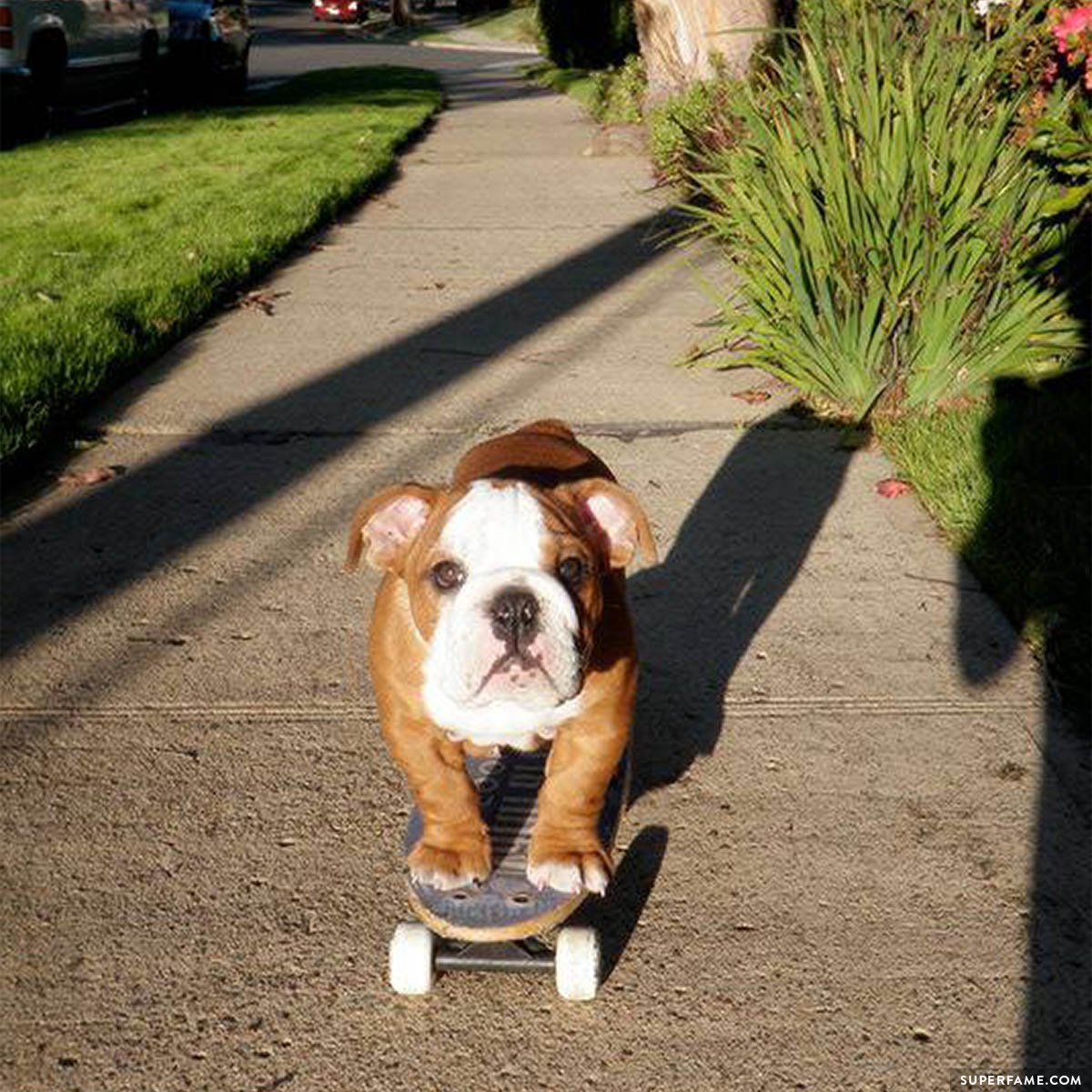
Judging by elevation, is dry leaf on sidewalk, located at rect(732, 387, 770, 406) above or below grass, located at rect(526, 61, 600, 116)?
below

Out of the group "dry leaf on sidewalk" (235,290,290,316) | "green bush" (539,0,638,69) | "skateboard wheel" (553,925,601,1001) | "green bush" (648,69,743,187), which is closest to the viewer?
"skateboard wheel" (553,925,601,1001)

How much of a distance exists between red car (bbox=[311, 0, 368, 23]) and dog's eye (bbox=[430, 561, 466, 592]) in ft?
198

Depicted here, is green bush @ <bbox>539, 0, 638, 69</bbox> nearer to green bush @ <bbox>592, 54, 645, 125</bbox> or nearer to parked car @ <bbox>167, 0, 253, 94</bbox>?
parked car @ <bbox>167, 0, 253, 94</bbox>

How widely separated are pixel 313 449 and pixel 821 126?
2.44 meters

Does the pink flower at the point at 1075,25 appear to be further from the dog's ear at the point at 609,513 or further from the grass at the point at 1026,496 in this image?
the dog's ear at the point at 609,513

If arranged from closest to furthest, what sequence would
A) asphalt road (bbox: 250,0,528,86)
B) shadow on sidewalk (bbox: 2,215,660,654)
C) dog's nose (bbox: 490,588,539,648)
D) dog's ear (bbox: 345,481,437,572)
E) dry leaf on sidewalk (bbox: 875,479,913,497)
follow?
dog's nose (bbox: 490,588,539,648)
dog's ear (bbox: 345,481,437,572)
shadow on sidewalk (bbox: 2,215,660,654)
dry leaf on sidewalk (bbox: 875,479,913,497)
asphalt road (bbox: 250,0,528,86)

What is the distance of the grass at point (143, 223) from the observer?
6934 mm

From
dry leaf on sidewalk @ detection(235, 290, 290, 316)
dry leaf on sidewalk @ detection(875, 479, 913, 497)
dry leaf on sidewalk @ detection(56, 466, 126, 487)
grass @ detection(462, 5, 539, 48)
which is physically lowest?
dry leaf on sidewalk @ detection(875, 479, 913, 497)

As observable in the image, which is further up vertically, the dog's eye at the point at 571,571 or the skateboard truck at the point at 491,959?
the dog's eye at the point at 571,571

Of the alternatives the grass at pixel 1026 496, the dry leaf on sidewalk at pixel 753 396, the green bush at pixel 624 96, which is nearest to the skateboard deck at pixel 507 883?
the grass at pixel 1026 496

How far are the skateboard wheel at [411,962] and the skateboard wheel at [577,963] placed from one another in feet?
0.78

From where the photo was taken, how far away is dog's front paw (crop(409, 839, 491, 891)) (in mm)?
3121

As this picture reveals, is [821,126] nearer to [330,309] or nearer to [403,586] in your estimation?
[330,309]

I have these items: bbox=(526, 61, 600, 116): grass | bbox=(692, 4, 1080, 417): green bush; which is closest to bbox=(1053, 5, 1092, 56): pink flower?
bbox=(692, 4, 1080, 417): green bush
